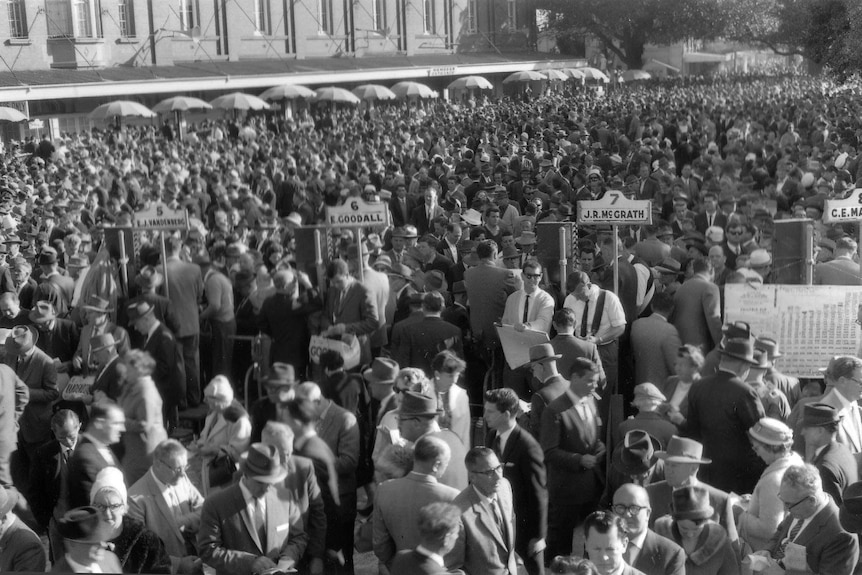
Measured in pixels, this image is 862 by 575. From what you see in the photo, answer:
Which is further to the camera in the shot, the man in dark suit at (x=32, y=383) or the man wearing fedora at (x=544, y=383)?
the man in dark suit at (x=32, y=383)

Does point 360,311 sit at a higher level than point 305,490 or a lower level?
higher

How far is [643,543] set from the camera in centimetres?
470

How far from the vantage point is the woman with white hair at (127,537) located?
4781 millimetres

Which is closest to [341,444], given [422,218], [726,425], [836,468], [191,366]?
[726,425]

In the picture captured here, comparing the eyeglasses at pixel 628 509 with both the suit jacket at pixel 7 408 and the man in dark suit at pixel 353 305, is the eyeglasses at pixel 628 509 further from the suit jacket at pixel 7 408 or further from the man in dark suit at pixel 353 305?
the suit jacket at pixel 7 408

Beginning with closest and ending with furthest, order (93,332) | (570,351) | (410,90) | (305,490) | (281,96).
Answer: (305,490), (570,351), (93,332), (281,96), (410,90)

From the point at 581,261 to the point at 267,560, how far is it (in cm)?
470

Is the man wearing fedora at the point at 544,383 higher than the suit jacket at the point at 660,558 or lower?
higher

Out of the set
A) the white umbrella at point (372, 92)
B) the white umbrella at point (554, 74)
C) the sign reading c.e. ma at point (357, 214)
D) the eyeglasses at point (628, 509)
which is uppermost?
the white umbrella at point (554, 74)

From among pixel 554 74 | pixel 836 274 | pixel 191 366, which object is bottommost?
pixel 191 366

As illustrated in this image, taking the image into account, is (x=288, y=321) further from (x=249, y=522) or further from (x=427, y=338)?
(x=249, y=522)

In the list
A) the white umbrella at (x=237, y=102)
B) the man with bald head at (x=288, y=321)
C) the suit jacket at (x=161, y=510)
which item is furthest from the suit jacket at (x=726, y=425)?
the white umbrella at (x=237, y=102)

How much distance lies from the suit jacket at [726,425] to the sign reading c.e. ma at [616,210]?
2.36m

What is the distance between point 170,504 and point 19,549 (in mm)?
768
